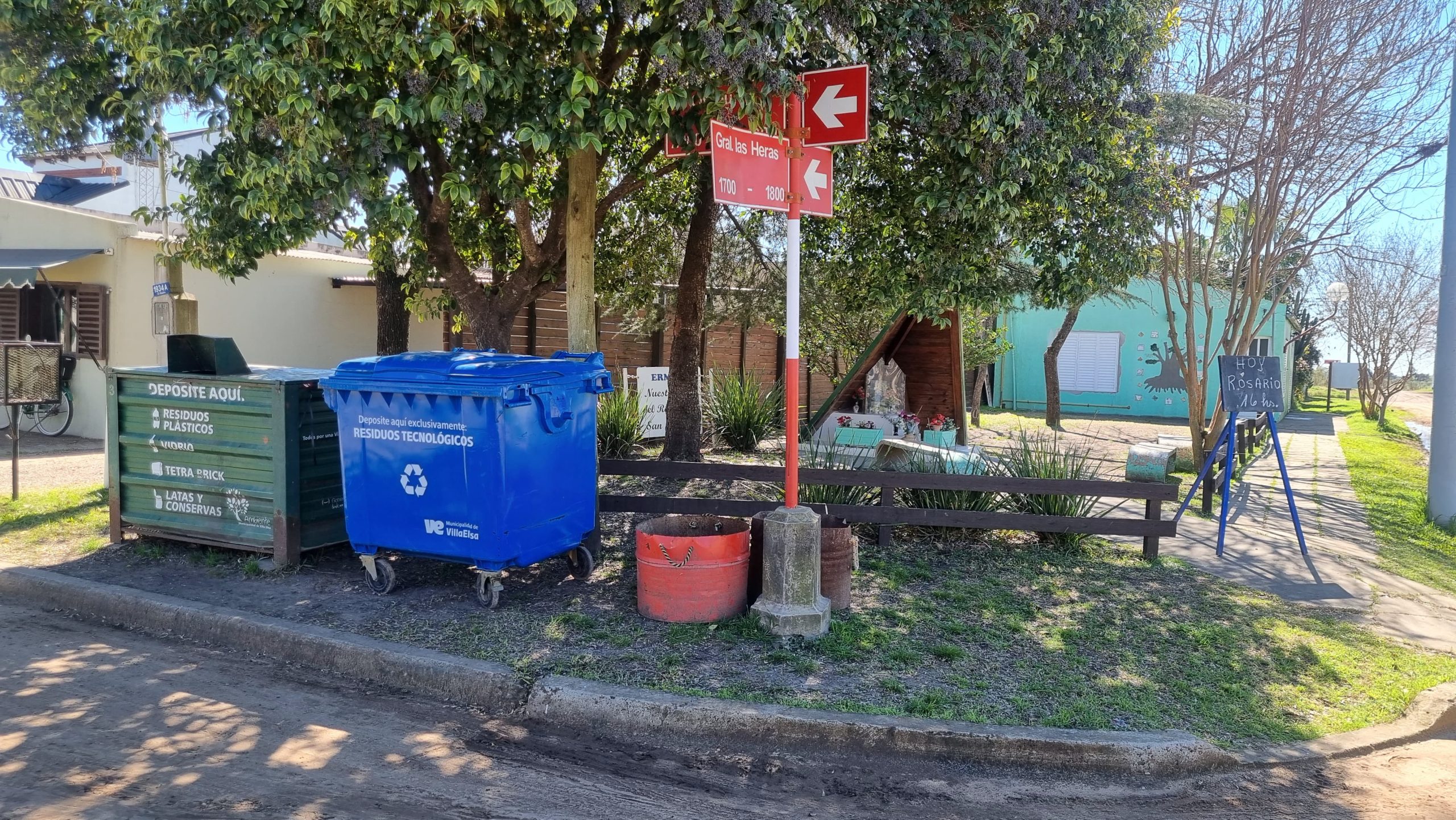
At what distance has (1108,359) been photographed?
2933cm

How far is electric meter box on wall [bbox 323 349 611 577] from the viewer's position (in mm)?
5926

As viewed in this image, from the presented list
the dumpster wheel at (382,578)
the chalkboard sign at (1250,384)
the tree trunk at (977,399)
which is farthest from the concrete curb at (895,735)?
the tree trunk at (977,399)

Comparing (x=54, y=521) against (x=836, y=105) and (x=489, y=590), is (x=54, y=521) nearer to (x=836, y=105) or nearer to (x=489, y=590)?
(x=489, y=590)

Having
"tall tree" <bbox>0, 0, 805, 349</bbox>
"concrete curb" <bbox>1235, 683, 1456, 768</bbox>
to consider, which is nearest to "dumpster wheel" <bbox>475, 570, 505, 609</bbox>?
"tall tree" <bbox>0, 0, 805, 349</bbox>

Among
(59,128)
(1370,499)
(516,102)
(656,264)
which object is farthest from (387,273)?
(1370,499)

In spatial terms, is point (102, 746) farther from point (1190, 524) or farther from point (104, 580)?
point (1190, 524)

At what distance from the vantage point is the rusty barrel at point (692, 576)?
5.89m

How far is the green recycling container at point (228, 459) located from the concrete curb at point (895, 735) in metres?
3.32

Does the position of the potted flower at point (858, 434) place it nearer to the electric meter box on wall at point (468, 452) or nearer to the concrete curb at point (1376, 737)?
the electric meter box on wall at point (468, 452)

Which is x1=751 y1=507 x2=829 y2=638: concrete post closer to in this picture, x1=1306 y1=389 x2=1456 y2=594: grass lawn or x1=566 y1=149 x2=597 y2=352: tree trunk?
Result: x1=566 y1=149 x2=597 y2=352: tree trunk

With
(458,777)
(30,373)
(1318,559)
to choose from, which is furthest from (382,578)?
(1318,559)

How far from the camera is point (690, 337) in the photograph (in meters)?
11.6

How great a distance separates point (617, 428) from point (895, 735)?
26.8 feet

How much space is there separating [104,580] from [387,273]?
549 centimetres
